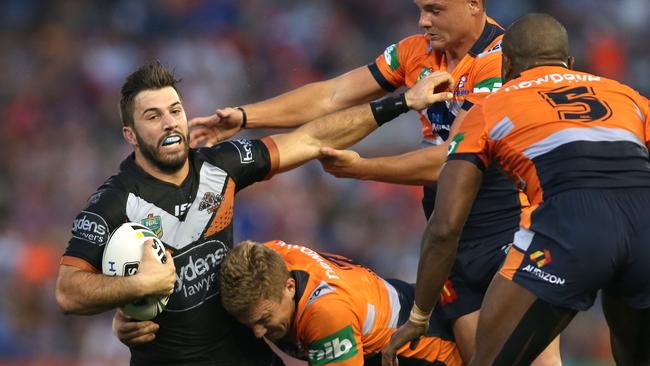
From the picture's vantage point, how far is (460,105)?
7082 millimetres

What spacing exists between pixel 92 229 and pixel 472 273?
2.43 meters

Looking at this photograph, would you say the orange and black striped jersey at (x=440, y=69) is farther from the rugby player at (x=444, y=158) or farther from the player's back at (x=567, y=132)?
the player's back at (x=567, y=132)

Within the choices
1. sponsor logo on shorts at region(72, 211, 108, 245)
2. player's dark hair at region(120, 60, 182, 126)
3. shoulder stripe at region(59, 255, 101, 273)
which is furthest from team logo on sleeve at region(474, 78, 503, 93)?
shoulder stripe at region(59, 255, 101, 273)

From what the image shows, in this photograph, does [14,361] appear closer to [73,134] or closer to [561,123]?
[73,134]

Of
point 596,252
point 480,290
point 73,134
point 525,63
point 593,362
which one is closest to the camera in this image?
point 596,252

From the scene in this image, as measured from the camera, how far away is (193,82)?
53.7 feet

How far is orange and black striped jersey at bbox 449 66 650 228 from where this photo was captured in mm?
5613

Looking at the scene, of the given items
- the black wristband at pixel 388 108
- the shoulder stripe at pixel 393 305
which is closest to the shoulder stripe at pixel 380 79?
the black wristband at pixel 388 108

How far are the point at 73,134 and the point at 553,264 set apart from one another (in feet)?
39.0

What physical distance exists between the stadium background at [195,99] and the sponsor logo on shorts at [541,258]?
816 cm

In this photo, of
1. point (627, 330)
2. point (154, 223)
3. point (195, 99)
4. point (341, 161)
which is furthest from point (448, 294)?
point (195, 99)

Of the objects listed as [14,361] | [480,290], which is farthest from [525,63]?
[14,361]

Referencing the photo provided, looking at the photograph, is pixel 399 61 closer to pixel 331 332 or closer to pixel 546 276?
pixel 331 332

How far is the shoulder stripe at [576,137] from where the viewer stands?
5.64 m
